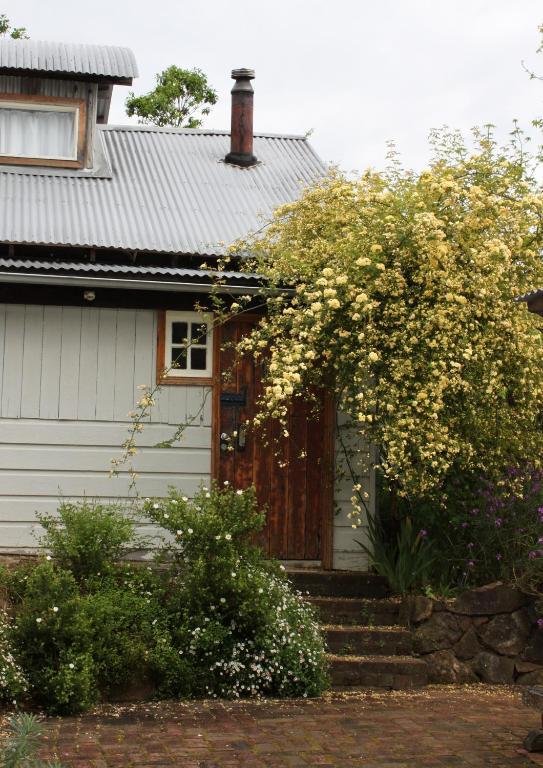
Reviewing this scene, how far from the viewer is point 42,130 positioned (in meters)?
11.0

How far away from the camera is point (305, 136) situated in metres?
13.0

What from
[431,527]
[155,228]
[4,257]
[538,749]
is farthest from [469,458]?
[4,257]

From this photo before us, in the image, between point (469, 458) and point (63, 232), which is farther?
point (63, 232)

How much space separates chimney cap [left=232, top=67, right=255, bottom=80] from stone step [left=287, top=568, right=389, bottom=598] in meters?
6.13

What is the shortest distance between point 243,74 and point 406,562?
248 inches

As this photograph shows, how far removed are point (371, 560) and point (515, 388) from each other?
2.21m

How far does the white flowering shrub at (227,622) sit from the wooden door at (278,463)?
53.4 inches

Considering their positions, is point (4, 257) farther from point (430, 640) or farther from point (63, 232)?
point (430, 640)

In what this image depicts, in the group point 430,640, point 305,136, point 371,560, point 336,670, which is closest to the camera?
point 336,670

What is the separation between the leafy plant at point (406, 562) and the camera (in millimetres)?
9039

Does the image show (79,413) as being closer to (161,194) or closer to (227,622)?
(227,622)

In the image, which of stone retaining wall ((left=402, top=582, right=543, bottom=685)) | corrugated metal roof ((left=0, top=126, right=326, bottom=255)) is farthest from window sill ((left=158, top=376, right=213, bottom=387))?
stone retaining wall ((left=402, top=582, right=543, bottom=685))

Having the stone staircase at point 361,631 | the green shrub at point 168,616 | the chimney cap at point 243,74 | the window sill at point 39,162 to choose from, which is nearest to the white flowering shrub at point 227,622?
the green shrub at point 168,616

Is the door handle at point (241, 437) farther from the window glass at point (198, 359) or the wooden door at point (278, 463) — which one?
the window glass at point (198, 359)
